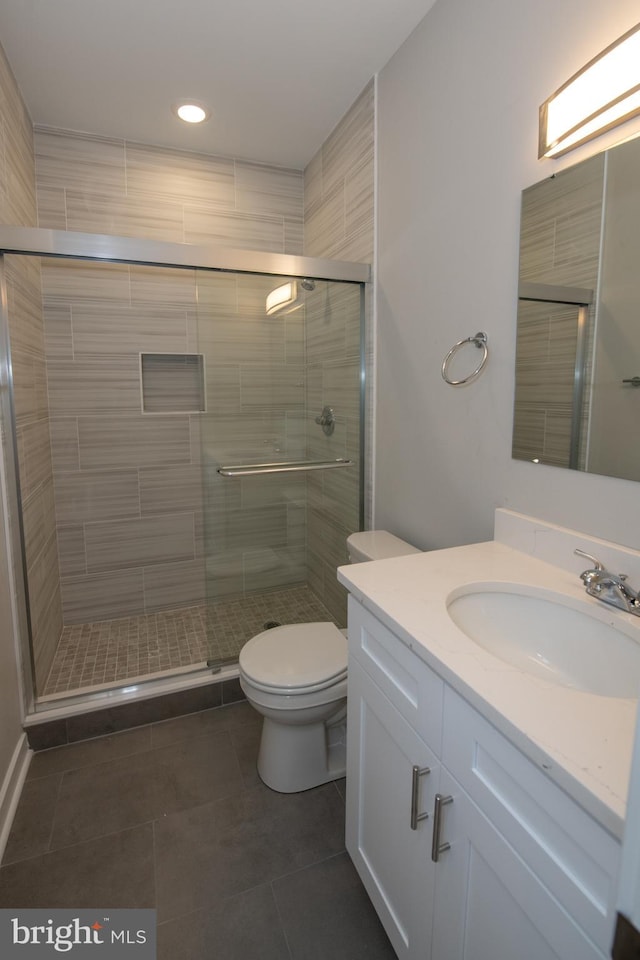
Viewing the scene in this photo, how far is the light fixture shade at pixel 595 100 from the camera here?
1.00 meters

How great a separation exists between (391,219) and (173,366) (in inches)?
58.8

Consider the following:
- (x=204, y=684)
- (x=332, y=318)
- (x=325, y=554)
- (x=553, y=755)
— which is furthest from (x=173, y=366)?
(x=553, y=755)

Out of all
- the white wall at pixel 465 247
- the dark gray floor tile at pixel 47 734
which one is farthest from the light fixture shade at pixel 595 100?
the dark gray floor tile at pixel 47 734

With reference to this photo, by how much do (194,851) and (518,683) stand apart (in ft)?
4.19

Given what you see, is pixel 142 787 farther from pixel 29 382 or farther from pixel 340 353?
pixel 340 353

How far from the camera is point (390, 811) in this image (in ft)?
3.52

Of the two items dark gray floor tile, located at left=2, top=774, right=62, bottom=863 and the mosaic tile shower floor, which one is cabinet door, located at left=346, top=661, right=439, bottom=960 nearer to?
dark gray floor tile, located at left=2, top=774, right=62, bottom=863

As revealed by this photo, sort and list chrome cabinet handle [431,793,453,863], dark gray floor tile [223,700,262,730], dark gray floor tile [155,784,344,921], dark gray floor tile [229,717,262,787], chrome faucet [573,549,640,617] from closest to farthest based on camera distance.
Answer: chrome cabinet handle [431,793,453,863]
chrome faucet [573,549,640,617]
dark gray floor tile [155,784,344,921]
dark gray floor tile [229,717,262,787]
dark gray floor tile [223,700,262,730]

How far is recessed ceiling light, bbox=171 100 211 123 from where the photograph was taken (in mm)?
2201

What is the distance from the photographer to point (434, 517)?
1813 millimetres

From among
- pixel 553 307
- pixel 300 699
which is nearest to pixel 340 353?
pixel 553 307

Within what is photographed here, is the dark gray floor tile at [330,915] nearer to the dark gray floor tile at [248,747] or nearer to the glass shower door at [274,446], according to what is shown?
the dark gray floor tile at [248,747]

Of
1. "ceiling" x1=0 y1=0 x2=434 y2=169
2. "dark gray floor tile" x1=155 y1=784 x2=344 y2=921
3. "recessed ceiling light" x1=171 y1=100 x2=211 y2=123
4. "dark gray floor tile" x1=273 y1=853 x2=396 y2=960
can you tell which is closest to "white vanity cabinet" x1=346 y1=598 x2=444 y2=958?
"dark gray floor tile" x1=273 y1=853 x2=396 y2=960

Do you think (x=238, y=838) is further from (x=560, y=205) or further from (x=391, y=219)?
(x=391, y=219)
